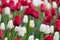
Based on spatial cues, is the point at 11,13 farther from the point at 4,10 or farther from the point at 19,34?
the point at 19,34

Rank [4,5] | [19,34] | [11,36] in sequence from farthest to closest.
Result: [4,5], [11,36], [19,34]

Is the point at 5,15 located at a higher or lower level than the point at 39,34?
higher

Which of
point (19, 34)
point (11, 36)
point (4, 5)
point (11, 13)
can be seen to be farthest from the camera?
point (11, 13)

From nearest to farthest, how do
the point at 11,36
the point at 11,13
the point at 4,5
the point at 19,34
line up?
the point at 19,34 < the point at 11,36 < the point at 4,5 < the point at 11,13

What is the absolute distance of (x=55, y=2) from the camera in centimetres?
260

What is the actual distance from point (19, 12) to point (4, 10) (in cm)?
18

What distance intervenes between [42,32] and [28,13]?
236 mm

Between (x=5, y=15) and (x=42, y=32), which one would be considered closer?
(x=42, y=32)

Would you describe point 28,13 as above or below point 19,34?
above

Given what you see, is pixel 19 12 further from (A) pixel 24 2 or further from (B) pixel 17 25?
(B) pixel 17 25

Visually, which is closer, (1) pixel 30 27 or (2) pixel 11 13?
(1) pixel 30 27

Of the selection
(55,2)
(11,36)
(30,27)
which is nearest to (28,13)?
(30,27)

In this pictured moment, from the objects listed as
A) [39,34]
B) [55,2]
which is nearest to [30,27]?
[39,34]

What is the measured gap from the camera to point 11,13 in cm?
247
